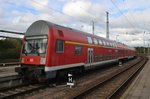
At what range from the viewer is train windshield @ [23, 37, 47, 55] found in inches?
500

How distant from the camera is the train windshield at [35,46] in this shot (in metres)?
12.7

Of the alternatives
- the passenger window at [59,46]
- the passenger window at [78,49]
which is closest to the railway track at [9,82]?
the passenger window at [59,46]

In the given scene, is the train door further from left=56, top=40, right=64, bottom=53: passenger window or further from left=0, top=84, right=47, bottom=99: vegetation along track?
left=0, top=84, right=47, bottom=99: vegetation along track

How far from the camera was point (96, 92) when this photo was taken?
11.8 m

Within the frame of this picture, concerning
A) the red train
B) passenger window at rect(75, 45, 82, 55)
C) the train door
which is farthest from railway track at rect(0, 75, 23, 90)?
the train door

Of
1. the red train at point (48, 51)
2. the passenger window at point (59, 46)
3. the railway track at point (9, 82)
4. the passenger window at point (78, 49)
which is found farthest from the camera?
the passenger window at point (78, 49)

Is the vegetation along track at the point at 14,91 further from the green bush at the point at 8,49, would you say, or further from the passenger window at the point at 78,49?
the green bush at the point at 8,49

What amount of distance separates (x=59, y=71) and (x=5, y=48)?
83.6ft

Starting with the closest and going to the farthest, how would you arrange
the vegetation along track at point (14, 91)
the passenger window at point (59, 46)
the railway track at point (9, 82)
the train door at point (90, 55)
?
the vegetation along track at point (14, 91)
the railway track at point (9, 82)
the passenger window at point (59, 46)
the train door at point (90, 55)

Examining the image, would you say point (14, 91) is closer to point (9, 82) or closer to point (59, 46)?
point (9, 82)

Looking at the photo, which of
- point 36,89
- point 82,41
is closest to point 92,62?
point 82,41

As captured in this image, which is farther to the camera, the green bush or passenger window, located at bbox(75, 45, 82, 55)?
the green bush

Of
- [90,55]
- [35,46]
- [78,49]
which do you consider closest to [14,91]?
[35,46]

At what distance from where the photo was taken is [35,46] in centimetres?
1304
